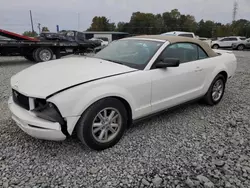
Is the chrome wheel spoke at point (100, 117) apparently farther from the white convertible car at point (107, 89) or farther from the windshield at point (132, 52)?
the windshield at point (132, 52)

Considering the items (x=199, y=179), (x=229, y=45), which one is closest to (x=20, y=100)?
(x=199, y=179)

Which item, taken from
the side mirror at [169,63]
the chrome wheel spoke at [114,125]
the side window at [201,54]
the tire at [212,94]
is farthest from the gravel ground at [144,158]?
the side window at [201,54]

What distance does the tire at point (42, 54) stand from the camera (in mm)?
9695

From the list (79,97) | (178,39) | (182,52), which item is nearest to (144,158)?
(79,97)

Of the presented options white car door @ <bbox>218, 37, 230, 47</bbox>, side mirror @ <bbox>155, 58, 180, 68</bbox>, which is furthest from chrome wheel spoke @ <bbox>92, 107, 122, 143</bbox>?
white car door @ <bbox>218, 37, 230, 47</bbox>

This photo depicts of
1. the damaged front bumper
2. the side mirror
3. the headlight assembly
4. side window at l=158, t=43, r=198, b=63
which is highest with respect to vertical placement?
side window at l=158, t=43, r=198, b=63

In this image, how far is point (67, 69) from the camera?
267 centimetres

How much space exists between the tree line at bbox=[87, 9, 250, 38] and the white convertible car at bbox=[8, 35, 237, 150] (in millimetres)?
60396

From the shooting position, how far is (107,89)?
239cm

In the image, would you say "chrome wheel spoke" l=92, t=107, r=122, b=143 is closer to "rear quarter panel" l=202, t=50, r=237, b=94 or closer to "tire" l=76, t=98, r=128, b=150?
"tire" l=76, t=98, r=128, b=150

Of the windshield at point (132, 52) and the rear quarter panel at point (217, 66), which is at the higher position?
the windshield at point (132, 52)

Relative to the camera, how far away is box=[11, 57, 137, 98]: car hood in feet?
7.40

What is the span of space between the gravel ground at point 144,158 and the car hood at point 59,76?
788 mm

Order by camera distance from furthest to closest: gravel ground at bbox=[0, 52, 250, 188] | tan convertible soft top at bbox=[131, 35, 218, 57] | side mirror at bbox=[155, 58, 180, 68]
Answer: tan convertible soft top at bbox=[131, 35, 218, 57] → side mirror at bbox=[155, 58, 180, 68] → gravel ground at bbox=[0, 52, 250, 188]
